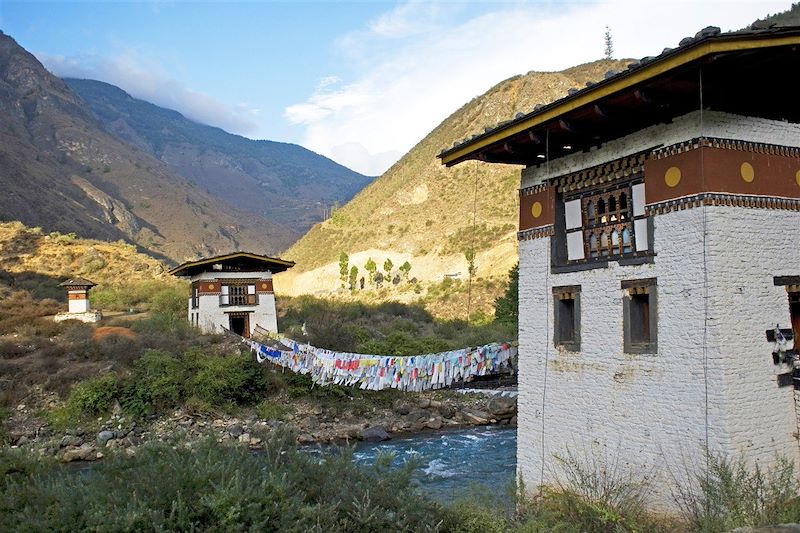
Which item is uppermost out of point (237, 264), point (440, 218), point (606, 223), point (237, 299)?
point (440, 218)

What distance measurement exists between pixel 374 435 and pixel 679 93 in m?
17.4

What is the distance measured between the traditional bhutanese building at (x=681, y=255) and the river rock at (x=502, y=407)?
561 inches

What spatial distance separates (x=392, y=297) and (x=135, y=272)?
75.1ft

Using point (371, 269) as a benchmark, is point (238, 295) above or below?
below

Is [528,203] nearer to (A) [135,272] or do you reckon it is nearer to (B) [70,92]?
(A) [135,272]

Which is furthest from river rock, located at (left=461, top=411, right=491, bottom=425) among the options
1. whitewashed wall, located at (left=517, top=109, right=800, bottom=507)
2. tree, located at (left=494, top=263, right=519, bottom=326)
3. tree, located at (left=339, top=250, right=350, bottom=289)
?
tree, located at (left=339, top=250, right=350, bottom=289)

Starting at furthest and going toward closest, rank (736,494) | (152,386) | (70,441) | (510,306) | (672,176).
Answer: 1. (510,306)
2. (152,386)
3. (70,441)
4. (672,176)
5. (736,494)

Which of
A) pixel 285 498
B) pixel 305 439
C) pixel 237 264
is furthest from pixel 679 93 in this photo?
pixel 237 264

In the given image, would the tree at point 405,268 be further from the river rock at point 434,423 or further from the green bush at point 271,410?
the river rock at point 434,423

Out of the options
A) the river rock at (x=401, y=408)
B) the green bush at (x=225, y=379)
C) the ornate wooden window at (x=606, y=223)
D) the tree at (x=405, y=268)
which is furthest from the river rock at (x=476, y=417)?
the tree at (x=405, y=268)

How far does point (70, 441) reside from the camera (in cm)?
2066

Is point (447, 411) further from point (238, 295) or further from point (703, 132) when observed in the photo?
point (703, 132)

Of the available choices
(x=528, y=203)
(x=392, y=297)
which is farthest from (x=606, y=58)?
(x=528, y=203)

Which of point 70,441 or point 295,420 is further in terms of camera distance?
point 295,420
